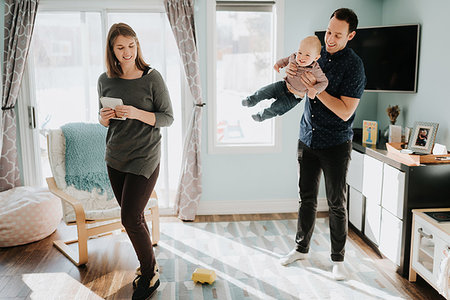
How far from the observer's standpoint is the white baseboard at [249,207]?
4.05 m

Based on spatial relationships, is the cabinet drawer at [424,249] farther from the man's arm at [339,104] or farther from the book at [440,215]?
the man's arm at [339,104]

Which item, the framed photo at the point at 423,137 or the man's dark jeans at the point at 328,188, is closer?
the man's dark jeans at the point at 328,188

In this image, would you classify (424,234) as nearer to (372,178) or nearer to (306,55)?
(372,178)

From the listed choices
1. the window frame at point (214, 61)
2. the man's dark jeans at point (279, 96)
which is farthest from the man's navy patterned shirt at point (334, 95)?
the window frame at point (214, 61)

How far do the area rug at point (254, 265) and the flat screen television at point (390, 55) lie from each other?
1313 millimetres

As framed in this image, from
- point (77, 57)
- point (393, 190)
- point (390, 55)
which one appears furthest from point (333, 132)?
point (77, 57)

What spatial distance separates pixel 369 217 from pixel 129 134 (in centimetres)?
196

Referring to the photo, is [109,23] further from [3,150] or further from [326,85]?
[326,85]

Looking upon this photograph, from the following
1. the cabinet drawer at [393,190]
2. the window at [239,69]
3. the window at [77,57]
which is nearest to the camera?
the cabinet drawer at [393,190]

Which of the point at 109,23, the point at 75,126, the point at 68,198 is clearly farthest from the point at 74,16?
the point at 68,198

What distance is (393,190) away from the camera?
113 inches

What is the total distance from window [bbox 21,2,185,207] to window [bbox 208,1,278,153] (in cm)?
38

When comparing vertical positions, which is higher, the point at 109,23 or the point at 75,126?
the point at 109,23

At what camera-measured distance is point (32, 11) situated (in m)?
3.57
